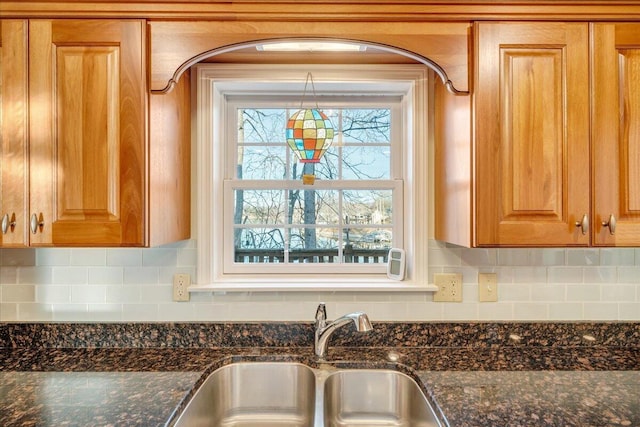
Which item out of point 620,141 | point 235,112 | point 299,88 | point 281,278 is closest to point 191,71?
point 235,112

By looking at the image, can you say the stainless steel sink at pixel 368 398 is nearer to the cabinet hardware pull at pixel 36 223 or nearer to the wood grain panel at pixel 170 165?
the wood grain panel at pixel 170 165

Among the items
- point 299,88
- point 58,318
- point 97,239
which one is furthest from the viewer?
point 299,88

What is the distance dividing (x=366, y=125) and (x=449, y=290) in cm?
81

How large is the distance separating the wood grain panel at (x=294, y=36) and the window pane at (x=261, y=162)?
0.56 meters

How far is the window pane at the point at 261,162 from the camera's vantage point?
1829mm

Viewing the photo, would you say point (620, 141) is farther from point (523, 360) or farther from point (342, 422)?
point (342, 422)

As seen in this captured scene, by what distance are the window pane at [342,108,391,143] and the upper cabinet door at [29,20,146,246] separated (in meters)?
0.90

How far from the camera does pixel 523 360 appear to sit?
1447 millimetres

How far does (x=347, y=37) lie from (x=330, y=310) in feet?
3.36

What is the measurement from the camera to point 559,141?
129 cm

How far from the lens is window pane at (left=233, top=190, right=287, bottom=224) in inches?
72.3

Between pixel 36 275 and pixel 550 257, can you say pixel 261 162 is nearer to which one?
pixel 36 275

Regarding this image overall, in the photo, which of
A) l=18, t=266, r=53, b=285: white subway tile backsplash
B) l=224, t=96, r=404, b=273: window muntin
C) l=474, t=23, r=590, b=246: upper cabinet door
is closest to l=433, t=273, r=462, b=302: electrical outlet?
l=224, t=96, r=404, b=273: window muntin

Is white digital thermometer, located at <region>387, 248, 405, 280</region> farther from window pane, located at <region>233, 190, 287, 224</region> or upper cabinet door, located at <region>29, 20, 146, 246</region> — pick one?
upper cabinet door, located at <region>29, 20, 146, 246</region>
